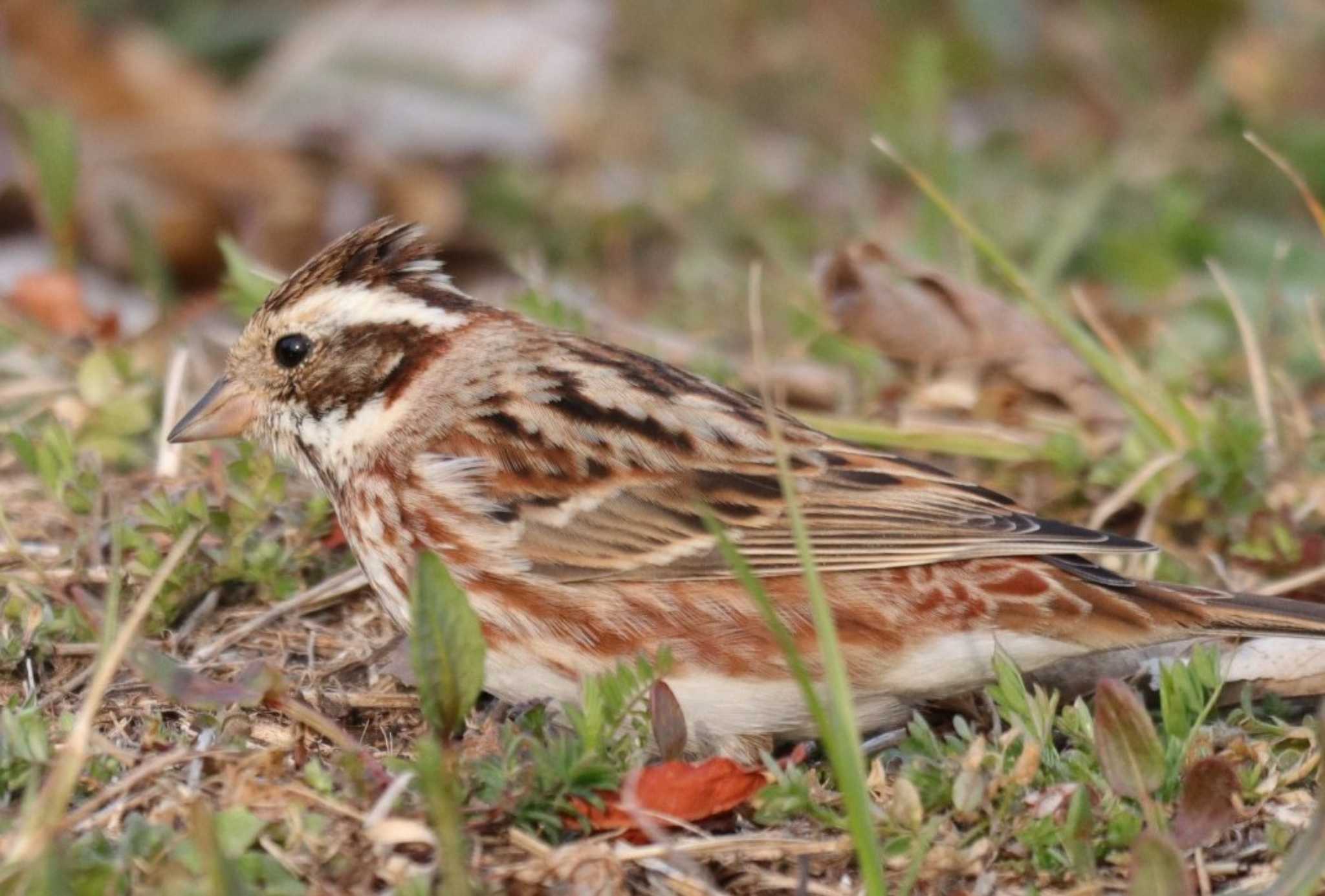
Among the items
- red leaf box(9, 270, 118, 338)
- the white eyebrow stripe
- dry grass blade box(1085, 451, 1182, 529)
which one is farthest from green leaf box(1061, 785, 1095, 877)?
red leaf box(9, 270, 118, 338)

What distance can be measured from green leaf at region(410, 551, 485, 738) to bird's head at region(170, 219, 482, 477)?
1.32 m

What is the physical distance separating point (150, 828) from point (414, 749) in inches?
30.6

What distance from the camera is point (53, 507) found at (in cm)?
498

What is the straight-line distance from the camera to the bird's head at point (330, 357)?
4.64m

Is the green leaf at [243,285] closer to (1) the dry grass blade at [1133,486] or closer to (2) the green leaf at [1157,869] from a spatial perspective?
(1) the dry grass blade at [1133,486]

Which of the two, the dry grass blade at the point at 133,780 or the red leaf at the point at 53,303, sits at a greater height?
the red leaf at the point at 53,303

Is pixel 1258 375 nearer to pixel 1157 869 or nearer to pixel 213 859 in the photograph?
pixel 1157 869

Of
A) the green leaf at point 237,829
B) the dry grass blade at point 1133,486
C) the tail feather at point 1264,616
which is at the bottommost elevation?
the dry grass blade at point 1133,486

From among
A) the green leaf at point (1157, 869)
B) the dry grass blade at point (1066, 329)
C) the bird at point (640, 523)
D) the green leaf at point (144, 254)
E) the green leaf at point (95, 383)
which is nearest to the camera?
the green leaf at point (1157, 869)

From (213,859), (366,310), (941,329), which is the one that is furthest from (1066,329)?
(213,859)

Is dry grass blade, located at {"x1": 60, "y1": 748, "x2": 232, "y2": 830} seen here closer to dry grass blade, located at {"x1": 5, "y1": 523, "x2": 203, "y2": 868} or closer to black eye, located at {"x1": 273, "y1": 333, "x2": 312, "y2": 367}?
dry grass blade, located at {"x1": 5, "y1": 523, "x2": 203, "y2": 868}

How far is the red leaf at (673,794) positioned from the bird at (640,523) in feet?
1.56

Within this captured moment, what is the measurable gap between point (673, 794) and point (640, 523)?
908mm

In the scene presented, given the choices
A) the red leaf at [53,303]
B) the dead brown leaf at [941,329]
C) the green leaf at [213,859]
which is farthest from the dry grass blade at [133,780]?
the red leaf at [53,303]
